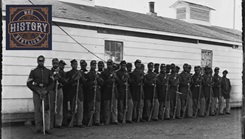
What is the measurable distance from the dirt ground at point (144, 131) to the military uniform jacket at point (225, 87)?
8.78 feet

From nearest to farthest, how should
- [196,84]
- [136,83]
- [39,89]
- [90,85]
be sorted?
[39,89], [90,85], [136,83], [196,84]

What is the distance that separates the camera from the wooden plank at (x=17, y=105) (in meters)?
8.59

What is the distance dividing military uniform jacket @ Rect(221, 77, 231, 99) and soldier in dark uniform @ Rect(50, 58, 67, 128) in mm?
6225

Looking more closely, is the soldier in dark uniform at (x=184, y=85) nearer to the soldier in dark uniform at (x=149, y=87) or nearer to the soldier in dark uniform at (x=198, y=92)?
the soldier in dark uniform at (x=198, y=92)

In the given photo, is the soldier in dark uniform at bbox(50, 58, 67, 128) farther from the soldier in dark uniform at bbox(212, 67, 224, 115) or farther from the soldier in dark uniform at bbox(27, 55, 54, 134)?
the soldier in dark uniform at bbox(212, 67, 224, 115)

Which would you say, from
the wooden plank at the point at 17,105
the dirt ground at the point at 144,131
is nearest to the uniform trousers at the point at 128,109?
the dirt ground at the point at 144,131

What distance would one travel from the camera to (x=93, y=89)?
9188 mm

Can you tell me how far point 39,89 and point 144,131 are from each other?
2.66m

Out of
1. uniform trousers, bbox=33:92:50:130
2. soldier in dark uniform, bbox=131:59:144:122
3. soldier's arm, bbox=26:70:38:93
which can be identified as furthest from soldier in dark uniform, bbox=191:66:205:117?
soldier's arm, bbox=26:70:38:93

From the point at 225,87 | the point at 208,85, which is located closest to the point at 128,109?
the point at 208,85

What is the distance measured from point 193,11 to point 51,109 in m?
11.4

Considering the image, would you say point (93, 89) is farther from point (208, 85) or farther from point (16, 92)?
point (208, 85)

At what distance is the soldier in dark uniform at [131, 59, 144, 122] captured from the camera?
10.1m

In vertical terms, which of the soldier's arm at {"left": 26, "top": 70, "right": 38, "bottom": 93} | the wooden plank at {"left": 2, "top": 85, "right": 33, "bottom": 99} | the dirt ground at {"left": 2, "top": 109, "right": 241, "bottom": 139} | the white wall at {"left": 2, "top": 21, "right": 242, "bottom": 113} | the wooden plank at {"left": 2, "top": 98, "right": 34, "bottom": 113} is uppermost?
the white wall at {"left": 2, "top": 21, "right": 242, "bottom": 113}
